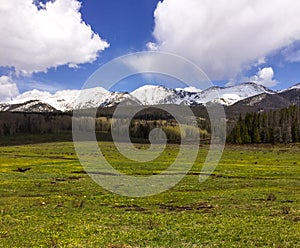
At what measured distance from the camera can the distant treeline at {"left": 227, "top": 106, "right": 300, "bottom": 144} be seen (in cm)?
17038

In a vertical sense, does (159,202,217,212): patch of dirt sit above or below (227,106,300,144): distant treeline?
below

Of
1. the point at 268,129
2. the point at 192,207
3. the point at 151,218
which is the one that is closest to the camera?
the point at 151,218

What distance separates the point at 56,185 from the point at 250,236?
3213cm

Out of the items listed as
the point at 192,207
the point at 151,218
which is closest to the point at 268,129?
the point at 192,207

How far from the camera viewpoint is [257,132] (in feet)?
572

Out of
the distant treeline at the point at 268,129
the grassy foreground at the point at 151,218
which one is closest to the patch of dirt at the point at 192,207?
the grassy foreground at the point at 151,218

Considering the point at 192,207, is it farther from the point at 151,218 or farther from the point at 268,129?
the point at 268,129

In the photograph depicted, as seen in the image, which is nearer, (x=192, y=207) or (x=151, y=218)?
(x=151, y=218)

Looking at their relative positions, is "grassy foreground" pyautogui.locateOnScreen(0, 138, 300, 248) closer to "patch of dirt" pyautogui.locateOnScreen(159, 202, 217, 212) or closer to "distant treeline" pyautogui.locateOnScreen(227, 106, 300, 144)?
"patch of dirt" pyautogui.locateOnScreen(159, 202, 217, 212)

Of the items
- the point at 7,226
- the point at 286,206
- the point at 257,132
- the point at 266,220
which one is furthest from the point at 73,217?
the point at 257,132

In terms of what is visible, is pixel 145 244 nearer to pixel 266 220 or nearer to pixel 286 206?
pixel 266 220

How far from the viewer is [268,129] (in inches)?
6855

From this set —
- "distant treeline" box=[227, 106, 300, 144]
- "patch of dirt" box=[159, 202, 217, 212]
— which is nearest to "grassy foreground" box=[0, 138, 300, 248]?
"patch of dirt" box=[159, 202, 217, 212]

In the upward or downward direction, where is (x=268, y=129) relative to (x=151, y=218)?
upward
